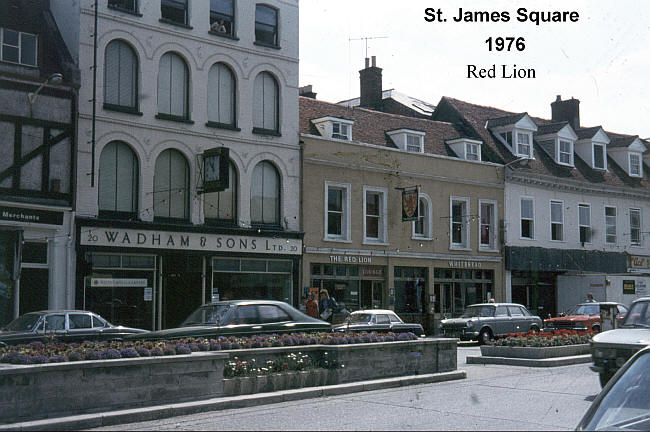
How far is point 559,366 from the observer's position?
18016mm

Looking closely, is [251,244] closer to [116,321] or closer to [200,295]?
[200,295]

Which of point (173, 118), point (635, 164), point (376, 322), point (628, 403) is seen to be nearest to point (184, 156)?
point (173, 118)

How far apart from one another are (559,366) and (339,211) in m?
14.2

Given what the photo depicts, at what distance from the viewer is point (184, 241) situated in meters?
25.8

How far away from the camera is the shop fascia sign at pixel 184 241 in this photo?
2374 cm

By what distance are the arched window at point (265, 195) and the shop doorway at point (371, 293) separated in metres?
5.18

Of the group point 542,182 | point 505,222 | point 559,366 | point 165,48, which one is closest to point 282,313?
point 559,366

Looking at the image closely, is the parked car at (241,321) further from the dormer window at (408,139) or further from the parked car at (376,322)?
the dormer window at (408,139)

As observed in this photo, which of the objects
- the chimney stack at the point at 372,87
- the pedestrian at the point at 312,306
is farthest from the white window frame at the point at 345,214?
the chimney stack at the point at 372,87

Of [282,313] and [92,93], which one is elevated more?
[92,93]

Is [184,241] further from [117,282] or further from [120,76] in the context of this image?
[120,76]

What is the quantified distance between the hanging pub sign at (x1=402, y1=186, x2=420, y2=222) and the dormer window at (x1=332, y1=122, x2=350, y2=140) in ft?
10.7

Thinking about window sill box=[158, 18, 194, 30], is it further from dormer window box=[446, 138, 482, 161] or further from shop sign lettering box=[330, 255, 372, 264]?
dormer window box=[446, 138, 482, 161]

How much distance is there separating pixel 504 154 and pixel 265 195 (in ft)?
49.3
